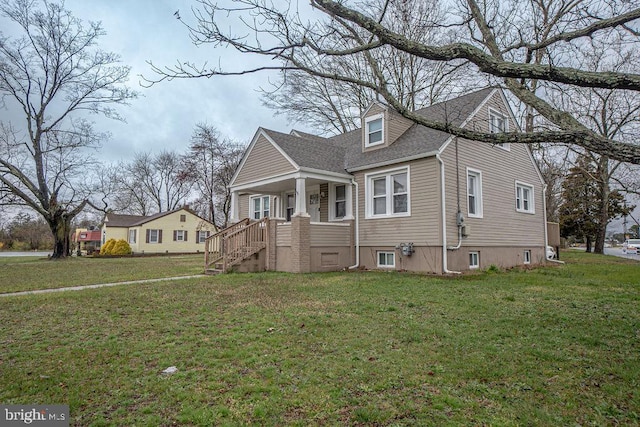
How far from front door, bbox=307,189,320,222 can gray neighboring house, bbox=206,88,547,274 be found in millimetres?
65

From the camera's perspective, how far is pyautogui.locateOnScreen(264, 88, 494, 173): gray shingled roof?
11.7m

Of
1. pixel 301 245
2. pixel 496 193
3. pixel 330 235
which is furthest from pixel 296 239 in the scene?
pixel 496 193

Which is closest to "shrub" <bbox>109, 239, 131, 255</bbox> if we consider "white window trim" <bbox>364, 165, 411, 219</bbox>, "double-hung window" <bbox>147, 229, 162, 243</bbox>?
"double-hung window" <bbox>147, 229, 162, 243</bbox>

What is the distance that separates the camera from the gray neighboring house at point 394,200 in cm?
1135

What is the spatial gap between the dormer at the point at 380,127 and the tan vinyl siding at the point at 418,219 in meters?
1.40

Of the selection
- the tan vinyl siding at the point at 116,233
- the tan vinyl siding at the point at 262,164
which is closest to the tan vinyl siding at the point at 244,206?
the tan vinyl siding at the point at 262,164

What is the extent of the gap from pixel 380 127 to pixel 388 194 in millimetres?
2805

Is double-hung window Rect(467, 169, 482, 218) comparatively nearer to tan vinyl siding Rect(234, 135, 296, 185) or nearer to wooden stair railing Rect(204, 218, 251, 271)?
tan vinyl siding Rect(234, 135, 296, 185)

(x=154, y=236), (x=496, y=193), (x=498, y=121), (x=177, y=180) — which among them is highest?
(x=177, y=180)

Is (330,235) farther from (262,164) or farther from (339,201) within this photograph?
(262,164)

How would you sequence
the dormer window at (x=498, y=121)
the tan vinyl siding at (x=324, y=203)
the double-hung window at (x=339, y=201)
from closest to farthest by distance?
the dormer window at (x=498, y=121), the double-hung window at (x=339, y=201), the tan vinyl siding at (x=324, y=203)

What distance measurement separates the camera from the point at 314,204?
15211 millimetres

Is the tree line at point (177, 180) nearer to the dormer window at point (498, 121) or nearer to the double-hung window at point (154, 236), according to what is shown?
the double-hung window at point (154, 236)

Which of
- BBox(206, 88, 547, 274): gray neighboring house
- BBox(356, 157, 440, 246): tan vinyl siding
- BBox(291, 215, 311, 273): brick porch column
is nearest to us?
BBox(356, 157, 440, 246): tan vinyl siding
